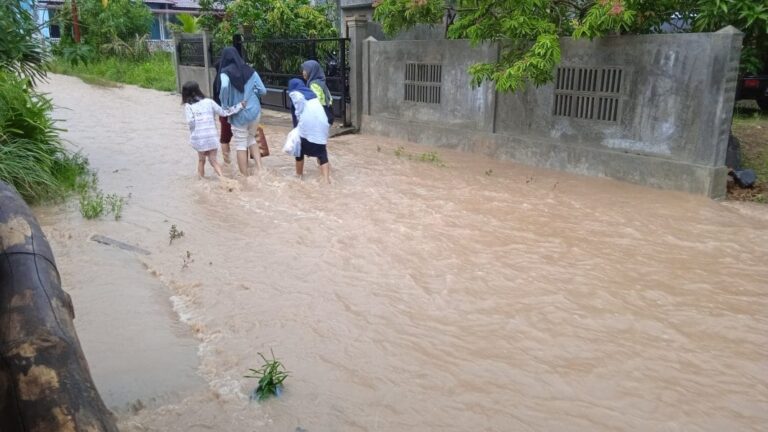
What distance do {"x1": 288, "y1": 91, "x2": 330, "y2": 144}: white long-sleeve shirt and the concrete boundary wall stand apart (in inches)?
114

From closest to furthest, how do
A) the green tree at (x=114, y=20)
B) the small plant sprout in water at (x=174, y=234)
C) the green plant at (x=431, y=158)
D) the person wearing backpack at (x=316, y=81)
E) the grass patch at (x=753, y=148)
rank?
1. the small plant sprout in water at (x=174, y=234)
2. the grass patch at (x=753, y=148)
3. the person wearing backpack at (x=316, y=81)
4. the green plant at (x=431, y=158)
5. the green tree at (x=114, y=20)

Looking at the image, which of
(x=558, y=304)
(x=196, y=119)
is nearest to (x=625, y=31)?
(x=558, y=304)

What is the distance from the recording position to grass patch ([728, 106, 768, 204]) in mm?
7723

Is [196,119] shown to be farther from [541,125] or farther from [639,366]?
[639,366]

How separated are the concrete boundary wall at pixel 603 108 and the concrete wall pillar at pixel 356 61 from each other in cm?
92

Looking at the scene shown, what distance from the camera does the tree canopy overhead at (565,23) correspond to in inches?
287

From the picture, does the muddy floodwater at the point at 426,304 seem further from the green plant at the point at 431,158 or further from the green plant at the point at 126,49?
the green plant at the point at 126,49

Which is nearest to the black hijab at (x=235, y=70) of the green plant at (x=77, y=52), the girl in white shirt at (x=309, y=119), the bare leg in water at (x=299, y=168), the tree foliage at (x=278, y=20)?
the girl in white shirt at (x=309, y=119)

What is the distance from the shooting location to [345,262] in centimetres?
572

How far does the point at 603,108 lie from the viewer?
8.31 m

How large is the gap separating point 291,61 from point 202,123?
21.8 ft

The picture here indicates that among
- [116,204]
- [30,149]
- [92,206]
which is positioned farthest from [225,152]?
[92,206]

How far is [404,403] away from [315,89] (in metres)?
5.72

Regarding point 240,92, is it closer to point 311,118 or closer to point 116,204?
point 311,118
